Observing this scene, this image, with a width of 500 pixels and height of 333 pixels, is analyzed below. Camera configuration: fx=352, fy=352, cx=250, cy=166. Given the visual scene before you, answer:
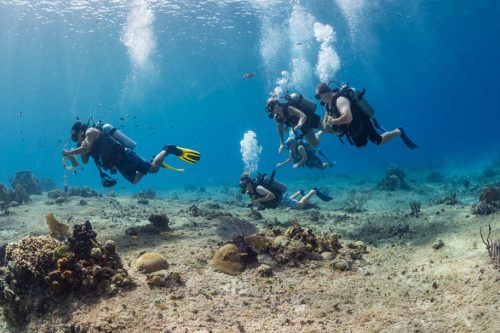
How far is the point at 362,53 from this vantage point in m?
66.9

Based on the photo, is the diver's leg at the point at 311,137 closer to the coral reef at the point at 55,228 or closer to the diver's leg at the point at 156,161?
the diver's leg at the point at 156,161

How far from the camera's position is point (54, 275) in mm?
5656

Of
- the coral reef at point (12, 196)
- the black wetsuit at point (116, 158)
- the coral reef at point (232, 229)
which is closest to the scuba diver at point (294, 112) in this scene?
the coral reef at point (232, 229)

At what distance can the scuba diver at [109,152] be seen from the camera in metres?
9.16

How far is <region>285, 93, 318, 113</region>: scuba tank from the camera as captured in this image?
32.3ft

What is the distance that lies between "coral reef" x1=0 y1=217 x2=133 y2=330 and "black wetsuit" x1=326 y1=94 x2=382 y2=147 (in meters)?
5.64

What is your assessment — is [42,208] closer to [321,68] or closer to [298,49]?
[298,49]

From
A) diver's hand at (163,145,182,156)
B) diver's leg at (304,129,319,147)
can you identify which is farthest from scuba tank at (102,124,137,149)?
diver's leg at (304,129,319,147)

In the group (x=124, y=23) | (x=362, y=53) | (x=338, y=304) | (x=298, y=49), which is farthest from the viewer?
(x=362, y=53)

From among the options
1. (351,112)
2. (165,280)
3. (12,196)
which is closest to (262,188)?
(351,112)

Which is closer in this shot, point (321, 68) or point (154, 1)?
point (154, 1)

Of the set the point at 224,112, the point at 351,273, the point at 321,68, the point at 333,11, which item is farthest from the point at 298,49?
the point at 224,112

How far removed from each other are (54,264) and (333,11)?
4390 centimetres

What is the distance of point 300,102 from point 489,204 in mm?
5799
